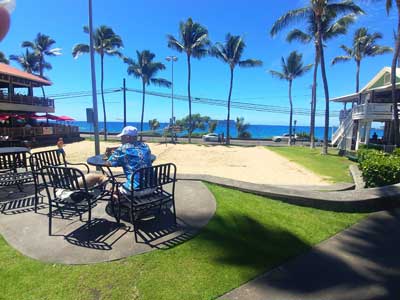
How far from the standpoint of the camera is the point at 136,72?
116 ft

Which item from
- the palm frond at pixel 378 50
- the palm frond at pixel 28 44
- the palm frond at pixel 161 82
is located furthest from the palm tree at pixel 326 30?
the palm frond at pixel 28 44

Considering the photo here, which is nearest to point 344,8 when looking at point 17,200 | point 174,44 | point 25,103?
point 174,44

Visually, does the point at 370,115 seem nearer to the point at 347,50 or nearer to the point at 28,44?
the point at 347,50

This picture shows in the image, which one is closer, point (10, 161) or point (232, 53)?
point (10, 161)

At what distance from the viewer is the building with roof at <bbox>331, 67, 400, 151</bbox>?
57.9 ft

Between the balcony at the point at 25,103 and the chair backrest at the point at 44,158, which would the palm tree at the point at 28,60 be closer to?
the balcony at the point at 25,103

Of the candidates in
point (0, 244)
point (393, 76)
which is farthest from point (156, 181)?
point (393, 76)

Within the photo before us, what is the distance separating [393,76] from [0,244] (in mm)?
17997

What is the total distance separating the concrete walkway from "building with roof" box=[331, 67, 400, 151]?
17431 mm

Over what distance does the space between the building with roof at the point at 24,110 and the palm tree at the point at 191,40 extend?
1621 centimetres

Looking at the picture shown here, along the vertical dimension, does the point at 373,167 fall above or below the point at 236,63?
below

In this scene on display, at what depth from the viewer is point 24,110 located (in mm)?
27188

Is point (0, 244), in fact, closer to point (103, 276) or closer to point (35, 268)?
point (35, 268)

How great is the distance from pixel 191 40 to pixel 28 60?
28.1 m
